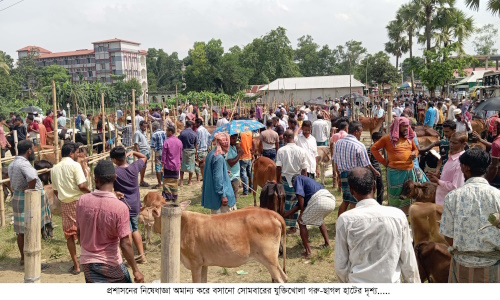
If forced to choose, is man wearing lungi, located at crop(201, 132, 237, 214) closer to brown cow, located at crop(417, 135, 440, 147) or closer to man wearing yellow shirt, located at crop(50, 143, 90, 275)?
man wearing yellow shirt, located at crop(50, 143, 90, 275)

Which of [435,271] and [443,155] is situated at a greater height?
[443,155]

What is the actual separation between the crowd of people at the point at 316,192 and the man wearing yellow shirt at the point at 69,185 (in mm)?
15

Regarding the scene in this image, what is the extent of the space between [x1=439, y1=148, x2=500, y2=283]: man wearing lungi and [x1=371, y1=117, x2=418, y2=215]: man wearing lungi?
11.4ft

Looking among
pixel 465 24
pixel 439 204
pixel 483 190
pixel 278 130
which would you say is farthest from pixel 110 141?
pixel 465 24

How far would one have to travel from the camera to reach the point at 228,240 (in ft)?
17.9

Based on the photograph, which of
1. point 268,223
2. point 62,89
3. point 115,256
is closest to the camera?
point 115,256

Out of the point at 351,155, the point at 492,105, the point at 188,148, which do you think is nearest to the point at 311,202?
the point at 351,155

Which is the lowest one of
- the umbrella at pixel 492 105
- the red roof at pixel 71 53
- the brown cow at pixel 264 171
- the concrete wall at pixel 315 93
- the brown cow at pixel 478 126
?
the brown cow at pixel 264 171

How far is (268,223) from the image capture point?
5.56m

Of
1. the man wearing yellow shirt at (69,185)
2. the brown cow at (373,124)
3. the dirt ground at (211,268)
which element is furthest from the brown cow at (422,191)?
the brown cow at (373,124)

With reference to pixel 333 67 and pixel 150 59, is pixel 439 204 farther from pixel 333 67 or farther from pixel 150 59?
pixel 150 59

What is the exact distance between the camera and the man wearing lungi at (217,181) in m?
6.88

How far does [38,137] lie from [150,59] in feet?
319

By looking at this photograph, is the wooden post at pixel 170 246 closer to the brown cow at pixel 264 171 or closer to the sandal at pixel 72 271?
the sandal at pixel 72 271
